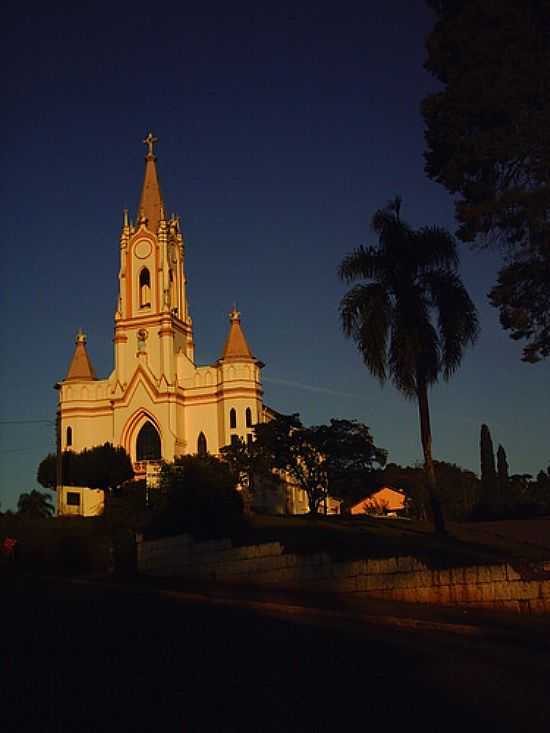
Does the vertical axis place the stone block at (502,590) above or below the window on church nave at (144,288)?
below

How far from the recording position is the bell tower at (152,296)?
73000 mm

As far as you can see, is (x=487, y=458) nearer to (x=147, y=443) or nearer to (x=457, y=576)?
(x=147, y=443)

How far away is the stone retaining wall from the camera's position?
12773 mm

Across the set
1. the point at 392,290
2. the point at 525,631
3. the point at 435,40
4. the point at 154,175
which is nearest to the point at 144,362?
the point at 154,175

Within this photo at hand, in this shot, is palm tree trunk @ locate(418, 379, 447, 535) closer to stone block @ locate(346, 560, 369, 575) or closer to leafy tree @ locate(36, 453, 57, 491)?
stone block @ locate(346, 560, 369, 575)

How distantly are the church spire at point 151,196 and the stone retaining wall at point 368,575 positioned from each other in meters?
58.7

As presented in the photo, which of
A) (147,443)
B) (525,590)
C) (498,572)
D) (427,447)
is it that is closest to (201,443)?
(147,443)

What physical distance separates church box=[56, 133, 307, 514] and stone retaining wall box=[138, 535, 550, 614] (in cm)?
4553

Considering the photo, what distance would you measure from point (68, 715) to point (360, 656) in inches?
143

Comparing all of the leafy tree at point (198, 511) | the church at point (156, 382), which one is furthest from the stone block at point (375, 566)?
the church at point (156, 382)

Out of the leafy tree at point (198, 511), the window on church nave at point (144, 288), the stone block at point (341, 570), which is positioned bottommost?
the stone block at point (341, 570)

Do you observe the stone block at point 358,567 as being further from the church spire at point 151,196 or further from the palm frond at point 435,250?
the church spire at point 151,196

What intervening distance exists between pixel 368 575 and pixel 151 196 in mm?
68110

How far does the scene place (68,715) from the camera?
721 centimetres
